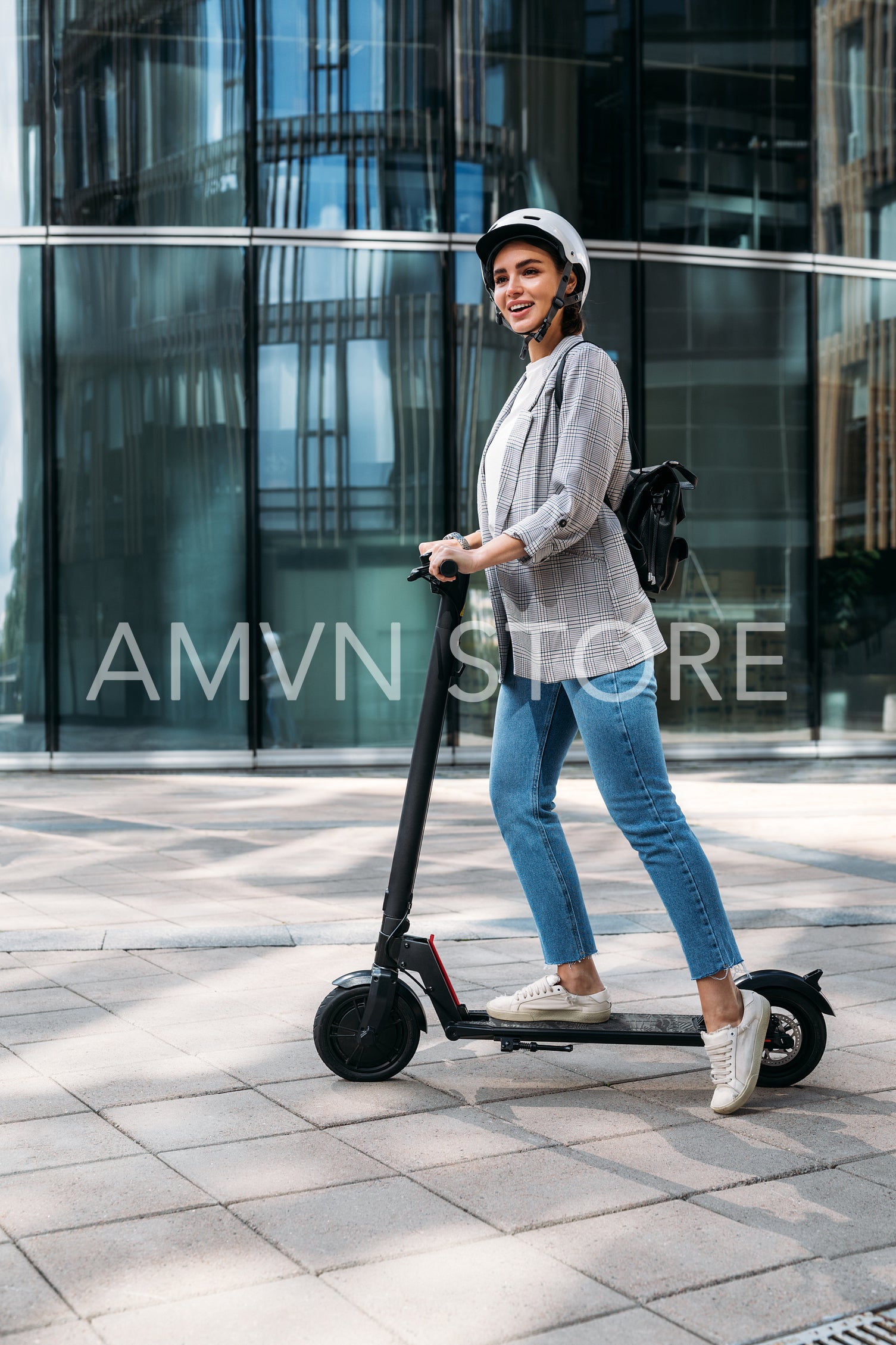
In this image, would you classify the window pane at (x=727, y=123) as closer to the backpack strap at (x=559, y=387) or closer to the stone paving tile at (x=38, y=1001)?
the backpack strap at (x=559, y=387)

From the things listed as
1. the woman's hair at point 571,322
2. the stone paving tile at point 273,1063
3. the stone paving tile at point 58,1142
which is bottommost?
the stone paving tile at point 273,1063

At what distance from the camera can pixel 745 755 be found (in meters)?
13.0

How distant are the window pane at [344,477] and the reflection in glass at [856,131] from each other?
384 cm

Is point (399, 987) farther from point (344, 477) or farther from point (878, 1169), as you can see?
point (344, 477)

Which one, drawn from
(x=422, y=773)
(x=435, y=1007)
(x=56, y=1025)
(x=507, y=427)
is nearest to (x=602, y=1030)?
(x=435, y=1007)

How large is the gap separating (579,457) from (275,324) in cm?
968

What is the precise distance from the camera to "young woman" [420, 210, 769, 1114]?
315cm

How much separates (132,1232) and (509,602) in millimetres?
1610

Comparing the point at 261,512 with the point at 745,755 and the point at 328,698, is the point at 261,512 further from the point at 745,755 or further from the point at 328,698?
the point at 745,755

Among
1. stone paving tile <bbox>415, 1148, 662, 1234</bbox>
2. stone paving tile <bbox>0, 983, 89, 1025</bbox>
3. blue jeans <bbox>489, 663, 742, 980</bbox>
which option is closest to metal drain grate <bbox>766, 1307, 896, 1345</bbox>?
stone paving tile <bbox>415, 1148, 662, 1234</bbox>

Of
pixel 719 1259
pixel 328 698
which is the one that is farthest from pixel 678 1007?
pixel 328 698

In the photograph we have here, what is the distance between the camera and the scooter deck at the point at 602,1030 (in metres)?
3.23

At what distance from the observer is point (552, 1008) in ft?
11.2

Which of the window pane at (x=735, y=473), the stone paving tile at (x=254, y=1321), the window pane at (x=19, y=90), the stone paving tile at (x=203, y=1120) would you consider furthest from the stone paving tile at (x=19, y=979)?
the window pane at (x=19, y=90)
